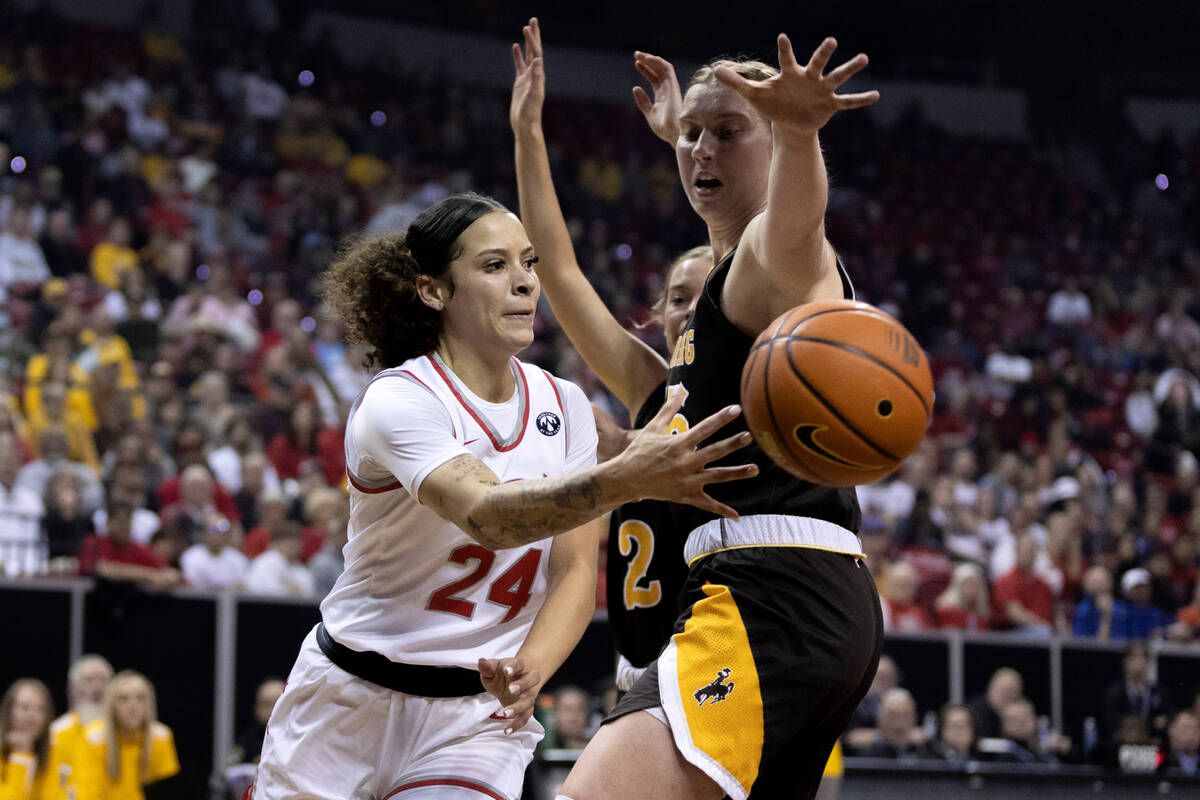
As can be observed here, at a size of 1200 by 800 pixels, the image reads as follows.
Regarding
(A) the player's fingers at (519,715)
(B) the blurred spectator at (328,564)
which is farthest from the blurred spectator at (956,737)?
(A) the player's fingers at (519,715)

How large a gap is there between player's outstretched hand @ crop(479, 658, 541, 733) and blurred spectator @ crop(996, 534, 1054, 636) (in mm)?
8382

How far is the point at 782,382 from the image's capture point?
2.97 metres

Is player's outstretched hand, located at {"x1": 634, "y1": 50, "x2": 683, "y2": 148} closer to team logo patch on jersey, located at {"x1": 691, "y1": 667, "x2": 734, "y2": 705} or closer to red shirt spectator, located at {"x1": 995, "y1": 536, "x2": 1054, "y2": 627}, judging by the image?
team logo patch on jersey, located at {"x1": 691, "y1": 667, "x2": 734, "y2": 705}

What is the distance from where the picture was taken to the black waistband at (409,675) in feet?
11.6

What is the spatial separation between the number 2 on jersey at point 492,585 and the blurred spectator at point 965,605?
747cm

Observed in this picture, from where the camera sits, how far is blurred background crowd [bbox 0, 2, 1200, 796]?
9477mm

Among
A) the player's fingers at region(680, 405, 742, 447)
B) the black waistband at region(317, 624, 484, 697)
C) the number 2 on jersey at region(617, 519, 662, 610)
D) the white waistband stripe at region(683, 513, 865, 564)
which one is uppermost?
the player's fingers at region(680, 405, 742, 447)

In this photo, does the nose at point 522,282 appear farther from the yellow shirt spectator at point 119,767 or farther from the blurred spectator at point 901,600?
the blurred spectator at point 901,600

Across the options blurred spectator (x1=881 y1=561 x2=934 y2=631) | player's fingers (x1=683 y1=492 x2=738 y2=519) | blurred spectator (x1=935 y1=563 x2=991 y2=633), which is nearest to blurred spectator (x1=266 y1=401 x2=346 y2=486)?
blurred spectator (x1=881 y1=561 x2=934 y2=631)

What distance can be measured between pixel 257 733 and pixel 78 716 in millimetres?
883

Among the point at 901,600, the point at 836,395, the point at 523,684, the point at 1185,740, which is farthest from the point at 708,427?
the point at 1185,740

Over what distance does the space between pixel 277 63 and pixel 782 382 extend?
16.5m

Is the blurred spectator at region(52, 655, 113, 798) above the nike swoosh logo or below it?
below

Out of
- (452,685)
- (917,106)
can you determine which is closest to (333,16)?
(917,106)
